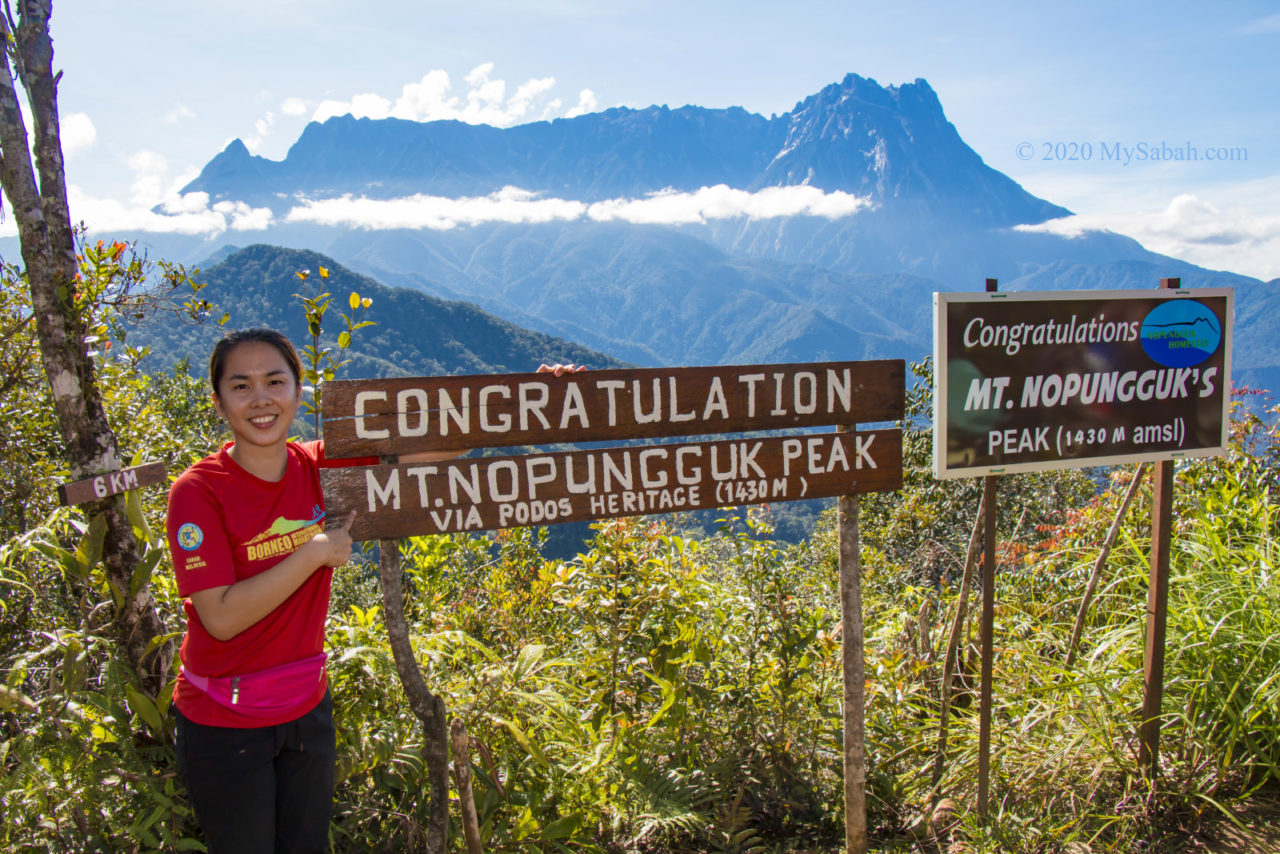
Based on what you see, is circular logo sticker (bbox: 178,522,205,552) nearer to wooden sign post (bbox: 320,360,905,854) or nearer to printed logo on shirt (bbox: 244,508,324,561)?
printed logo on shirt (bbox: 244,508,324,561)

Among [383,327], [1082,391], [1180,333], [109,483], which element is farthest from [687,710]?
[383,327]

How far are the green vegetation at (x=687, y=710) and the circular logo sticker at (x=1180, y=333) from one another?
1.12 metres

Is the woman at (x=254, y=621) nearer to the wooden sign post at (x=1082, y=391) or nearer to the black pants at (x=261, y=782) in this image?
the black pants at (x=261, y=782)

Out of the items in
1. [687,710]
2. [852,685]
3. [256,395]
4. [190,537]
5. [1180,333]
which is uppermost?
[1180,333]

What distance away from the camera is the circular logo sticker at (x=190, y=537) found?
2.10 m

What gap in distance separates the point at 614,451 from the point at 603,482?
12 cm

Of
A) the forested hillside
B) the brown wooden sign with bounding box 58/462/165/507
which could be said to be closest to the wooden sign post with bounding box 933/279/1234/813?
the brown wooden sign with bounding box 58/462/165/507

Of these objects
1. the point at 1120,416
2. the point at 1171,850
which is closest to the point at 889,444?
the point at 1120,416

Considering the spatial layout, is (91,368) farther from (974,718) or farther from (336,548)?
(974,718)

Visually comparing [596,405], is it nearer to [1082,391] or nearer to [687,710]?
[687,710]

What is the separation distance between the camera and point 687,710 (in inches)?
128

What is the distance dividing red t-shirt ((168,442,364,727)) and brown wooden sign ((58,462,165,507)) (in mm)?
734

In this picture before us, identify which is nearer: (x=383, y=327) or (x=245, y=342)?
(x=245, y=342)

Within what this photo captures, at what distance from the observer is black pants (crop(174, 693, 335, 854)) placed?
2.17m
